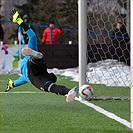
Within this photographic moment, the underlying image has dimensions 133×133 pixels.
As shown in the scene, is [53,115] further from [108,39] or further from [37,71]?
[108,39]

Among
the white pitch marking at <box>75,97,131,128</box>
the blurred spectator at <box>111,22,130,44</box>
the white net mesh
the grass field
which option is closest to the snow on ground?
the white net mesh

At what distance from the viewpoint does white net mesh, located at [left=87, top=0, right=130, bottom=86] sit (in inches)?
707

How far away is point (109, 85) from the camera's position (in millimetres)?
15297

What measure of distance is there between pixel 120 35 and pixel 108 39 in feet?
3.05

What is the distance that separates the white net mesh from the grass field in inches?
198

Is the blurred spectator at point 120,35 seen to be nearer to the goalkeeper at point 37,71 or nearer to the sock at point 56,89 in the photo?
the goalkeeper at point 37,71

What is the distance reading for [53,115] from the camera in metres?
9.48

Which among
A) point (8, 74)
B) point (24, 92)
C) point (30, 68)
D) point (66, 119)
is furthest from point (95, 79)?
point (66, 119)

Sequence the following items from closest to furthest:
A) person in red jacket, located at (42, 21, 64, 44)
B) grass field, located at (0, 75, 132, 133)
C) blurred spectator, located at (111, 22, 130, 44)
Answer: grass field, located at (0, 75, 132, 133)
blurred spectator, located at (111, 22, 130, 44)
person in red jacket, located at (42, 21, 64, 44)

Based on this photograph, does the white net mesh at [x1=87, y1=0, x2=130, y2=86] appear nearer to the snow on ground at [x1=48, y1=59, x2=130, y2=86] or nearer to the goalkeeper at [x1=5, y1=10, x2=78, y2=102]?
the snow on ground at [x1=48, y1=59, x2=130, y2=86]

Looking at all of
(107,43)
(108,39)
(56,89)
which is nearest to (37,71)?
(56,89)

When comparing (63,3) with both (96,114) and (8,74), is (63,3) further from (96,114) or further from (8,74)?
(96,114)

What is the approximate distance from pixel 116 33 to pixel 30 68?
29.9 feet

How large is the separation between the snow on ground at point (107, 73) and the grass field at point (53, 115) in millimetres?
2622
